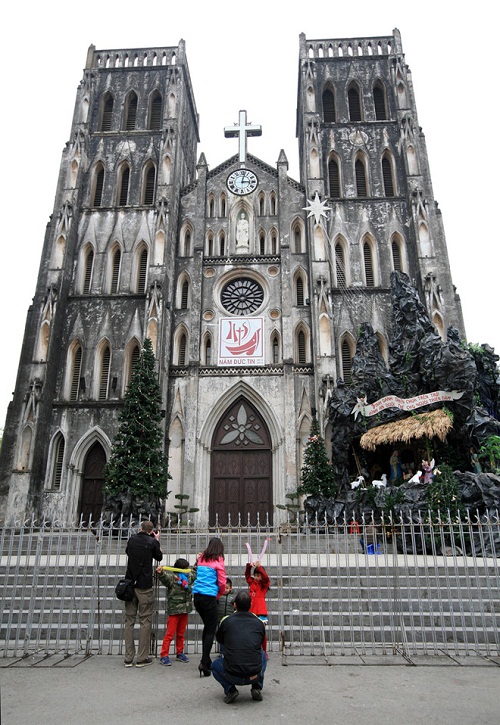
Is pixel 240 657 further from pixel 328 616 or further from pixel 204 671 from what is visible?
pixel 328 616

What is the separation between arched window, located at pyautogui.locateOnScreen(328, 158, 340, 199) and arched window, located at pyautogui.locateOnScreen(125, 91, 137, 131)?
1052 centimetres

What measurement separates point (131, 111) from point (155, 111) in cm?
132

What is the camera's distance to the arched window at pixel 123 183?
2733cm

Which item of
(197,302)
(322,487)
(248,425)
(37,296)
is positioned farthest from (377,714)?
(37,296)

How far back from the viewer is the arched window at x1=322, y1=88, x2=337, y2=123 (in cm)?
2881

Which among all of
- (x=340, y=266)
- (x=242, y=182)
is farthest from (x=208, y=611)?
(x=242, y=182)

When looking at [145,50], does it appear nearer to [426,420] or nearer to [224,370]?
[224,370]

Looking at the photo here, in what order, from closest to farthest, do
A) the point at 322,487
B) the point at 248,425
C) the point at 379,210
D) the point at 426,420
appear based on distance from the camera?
the point at 426,420, the point at 322,487, the point at 248,425, the point at 379,210

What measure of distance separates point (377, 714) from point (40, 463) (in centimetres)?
1927

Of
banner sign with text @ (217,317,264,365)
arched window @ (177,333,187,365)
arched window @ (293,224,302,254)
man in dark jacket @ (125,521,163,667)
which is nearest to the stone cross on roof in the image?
arched window @ (293,224,302,254)

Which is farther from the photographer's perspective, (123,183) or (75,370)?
(123,183)

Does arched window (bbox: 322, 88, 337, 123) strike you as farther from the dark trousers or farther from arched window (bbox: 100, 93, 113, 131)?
the dark trousers

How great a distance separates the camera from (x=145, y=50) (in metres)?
30.4

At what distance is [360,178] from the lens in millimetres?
27281
